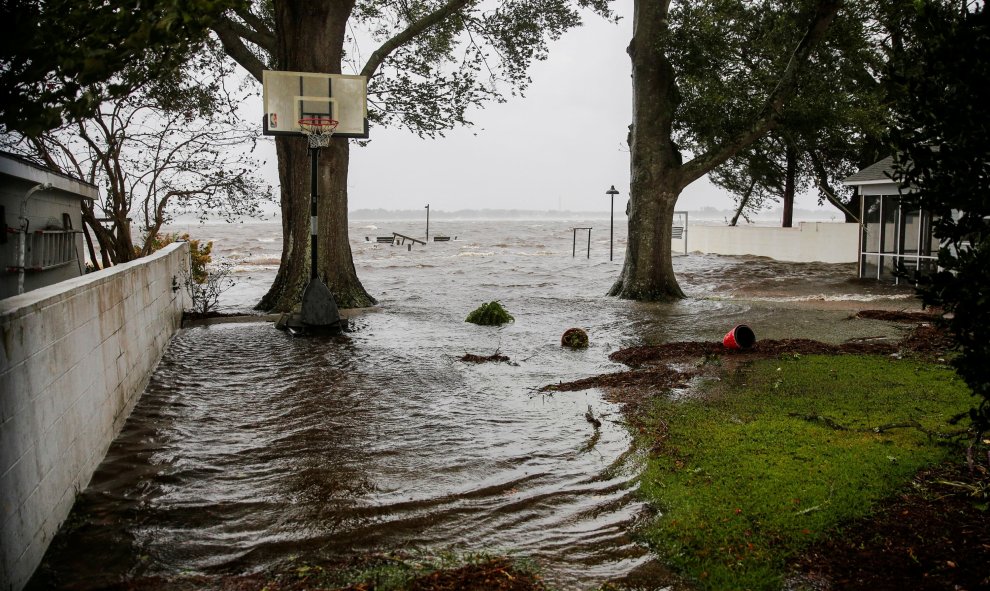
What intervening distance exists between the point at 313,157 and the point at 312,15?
400 centimetres

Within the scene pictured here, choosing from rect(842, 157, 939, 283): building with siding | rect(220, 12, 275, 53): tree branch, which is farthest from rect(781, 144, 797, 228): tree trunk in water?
rect(220, 12, 275, 53): tree branch

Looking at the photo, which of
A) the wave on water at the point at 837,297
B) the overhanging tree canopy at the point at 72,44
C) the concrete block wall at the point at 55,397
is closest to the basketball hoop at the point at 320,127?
the concrete block wall at the point at 55,397

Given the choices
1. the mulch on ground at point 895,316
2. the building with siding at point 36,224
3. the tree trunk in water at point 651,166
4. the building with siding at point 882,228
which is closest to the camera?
the building with siding at point 36,224

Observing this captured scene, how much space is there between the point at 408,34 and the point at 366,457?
41.9 ft

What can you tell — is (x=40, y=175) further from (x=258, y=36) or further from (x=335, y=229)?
(x=258, y=36)

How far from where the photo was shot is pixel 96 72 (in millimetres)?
3086

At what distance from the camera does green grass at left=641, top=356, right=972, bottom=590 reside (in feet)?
12.9

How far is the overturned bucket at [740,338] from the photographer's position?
9613 mm

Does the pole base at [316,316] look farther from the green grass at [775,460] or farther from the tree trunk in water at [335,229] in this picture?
the green grass at [775,460]

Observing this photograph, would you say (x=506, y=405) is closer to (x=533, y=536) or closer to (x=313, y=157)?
Result: (x=533, y=536)

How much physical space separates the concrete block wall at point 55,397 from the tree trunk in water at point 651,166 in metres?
12.7

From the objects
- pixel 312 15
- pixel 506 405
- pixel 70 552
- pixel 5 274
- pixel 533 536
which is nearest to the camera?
pixel 70 552

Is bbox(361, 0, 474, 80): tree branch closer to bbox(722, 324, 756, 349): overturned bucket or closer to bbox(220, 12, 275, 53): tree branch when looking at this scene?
bbox(220, 12, 275, 53): tree branch

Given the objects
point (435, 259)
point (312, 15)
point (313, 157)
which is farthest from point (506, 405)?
point (435, 259)
